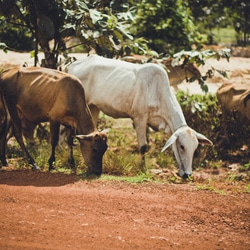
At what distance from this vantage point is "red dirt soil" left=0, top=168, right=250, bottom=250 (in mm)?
4516

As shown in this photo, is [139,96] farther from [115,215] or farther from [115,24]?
[115,215]

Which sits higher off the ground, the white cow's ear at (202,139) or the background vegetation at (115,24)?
the background vegetation at (115,24)

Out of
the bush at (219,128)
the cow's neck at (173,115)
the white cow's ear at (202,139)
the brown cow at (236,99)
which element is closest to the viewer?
the white cow's ear at (202,139)

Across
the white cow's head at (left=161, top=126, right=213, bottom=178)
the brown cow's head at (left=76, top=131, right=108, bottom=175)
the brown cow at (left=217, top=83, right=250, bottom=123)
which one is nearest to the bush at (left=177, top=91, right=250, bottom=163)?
the brown cow at (left=217, top=83, right=250, bottom=123)

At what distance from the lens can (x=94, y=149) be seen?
7.12 metres

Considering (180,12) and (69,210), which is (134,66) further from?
(180,12)

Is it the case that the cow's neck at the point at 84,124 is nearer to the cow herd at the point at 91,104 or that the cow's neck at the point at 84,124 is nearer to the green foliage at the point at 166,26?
the cow herd at the point at 91,104

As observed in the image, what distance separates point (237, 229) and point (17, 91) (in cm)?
418

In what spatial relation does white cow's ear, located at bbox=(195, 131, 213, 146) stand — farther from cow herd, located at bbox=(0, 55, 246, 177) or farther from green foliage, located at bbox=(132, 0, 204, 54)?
green foliage, located at bbox=(132, 0, 204, 54)

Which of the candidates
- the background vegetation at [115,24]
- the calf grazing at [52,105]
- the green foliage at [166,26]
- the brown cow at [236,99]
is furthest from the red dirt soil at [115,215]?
the green foliage at [166,26]

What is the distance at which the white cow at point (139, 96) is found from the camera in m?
7.98

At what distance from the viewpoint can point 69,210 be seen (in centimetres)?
532

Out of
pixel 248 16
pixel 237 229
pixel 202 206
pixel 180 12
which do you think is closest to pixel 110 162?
pixel 202 206

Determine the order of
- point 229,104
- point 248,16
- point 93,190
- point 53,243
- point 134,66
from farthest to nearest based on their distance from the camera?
point 248,16 → point 229,104 → point 134,66 → point 93,190 → point 53,243
